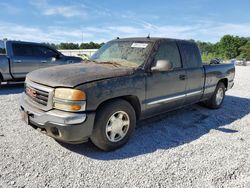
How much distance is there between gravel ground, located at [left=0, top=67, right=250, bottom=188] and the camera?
9.35ft

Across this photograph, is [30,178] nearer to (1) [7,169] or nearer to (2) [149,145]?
(1) [7,169]

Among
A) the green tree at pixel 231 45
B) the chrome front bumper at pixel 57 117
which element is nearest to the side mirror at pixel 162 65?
the chrome front bumper at pixel 57 117

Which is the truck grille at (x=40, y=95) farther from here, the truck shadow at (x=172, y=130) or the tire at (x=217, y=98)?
the tire at (x=217, y=98)

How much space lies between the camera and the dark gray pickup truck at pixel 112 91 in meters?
3.10

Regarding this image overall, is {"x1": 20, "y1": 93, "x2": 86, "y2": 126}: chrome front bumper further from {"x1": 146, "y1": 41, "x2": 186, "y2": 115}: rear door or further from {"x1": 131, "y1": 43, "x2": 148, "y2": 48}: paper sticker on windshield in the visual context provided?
{"x1": 131, "y1": 43, "x2": 148, "y2": 48}: paper sticker on windshield

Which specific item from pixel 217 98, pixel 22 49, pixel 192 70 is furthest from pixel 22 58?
pixel 217 98

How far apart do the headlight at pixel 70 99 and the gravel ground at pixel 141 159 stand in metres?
0.78

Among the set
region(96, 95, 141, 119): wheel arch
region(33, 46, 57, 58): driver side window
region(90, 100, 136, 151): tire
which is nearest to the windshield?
region(96, 95, 141, 119): wheel arch

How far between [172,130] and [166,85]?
93cm

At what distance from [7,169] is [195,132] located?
10.8 feet

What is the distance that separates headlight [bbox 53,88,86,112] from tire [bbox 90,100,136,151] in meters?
0.34

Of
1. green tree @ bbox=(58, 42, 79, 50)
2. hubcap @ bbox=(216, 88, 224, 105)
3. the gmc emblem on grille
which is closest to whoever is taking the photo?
the gmc emblem on grille


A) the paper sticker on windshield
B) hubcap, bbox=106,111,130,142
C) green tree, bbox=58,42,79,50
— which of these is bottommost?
hubcap, bbox=106,111,130,142

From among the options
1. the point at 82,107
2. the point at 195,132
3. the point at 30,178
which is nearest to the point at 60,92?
the point at 82,107
